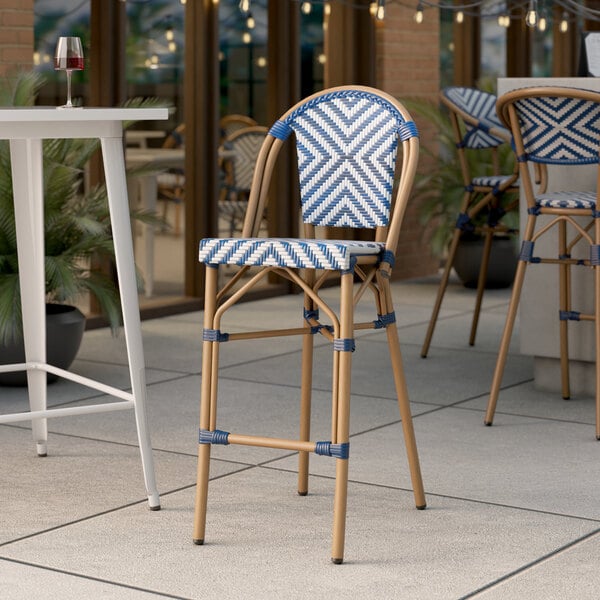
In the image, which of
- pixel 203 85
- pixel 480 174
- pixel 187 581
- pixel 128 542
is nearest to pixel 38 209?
pixel 128 542

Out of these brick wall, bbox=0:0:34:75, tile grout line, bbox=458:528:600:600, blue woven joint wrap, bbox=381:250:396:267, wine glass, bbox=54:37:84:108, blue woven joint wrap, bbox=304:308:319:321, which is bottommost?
tile grout line, bbox=458:528:600:600

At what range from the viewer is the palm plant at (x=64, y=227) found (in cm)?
513

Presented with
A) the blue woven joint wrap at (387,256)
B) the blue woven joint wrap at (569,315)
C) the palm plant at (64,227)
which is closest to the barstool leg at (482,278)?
the blue woven joint wrap at (569,315)

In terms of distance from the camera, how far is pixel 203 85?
7.21 m

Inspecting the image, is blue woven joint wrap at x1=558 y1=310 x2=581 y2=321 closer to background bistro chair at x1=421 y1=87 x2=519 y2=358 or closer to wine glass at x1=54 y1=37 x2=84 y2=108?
background bistro chair at x1=421 y1=87 x2=519 y2=358

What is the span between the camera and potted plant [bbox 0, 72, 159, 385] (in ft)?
16.9

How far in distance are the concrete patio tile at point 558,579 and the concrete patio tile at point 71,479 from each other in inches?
38.6

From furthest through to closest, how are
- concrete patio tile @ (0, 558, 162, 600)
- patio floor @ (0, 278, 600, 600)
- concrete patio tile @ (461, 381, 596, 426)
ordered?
concrete patio tile @ (461, 381, 596, 426), patio floor @ (0, 278, 600, 600), concrete patio tile @ (0, 558, 162, 600)

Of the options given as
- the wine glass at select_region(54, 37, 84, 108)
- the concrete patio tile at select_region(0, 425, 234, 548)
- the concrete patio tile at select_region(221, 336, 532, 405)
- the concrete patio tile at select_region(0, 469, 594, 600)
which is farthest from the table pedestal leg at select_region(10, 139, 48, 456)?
the concrete patio tile at select_region(221, 336, 532, 405)

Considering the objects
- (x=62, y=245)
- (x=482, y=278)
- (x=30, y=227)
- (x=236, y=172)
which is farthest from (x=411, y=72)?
(x=30, y=227)

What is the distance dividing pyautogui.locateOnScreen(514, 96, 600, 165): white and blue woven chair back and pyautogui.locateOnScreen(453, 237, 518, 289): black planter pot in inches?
144

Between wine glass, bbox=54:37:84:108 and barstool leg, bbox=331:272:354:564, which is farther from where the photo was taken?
wine glass, bbox=54:37:84:108

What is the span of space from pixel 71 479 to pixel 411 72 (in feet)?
18.3

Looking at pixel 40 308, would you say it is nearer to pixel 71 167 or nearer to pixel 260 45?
pixel 71 167
